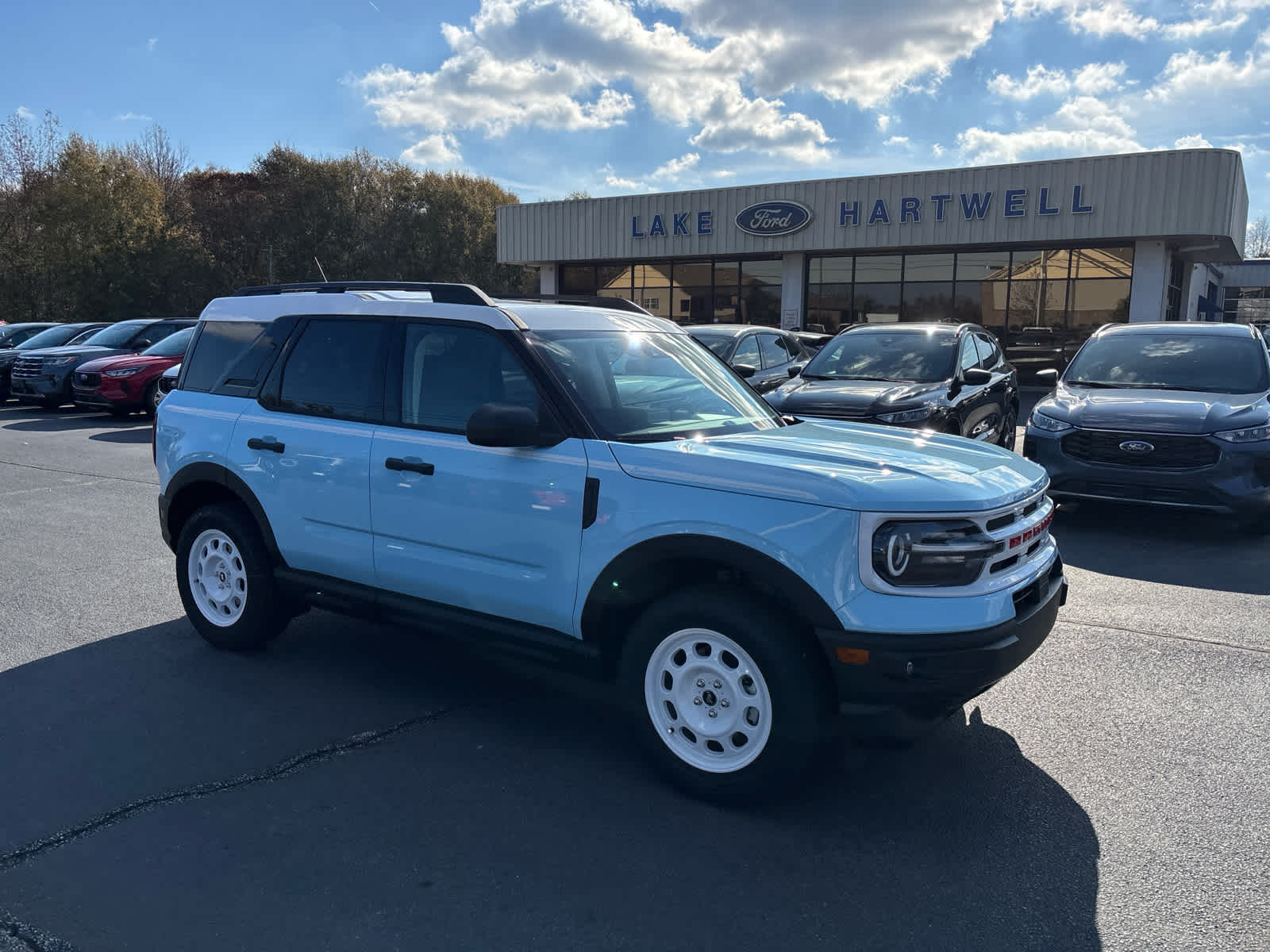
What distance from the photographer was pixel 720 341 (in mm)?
12250

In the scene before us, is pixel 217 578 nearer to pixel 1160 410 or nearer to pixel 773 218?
pixel 1160 410

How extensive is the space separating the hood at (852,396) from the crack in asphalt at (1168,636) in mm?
3420

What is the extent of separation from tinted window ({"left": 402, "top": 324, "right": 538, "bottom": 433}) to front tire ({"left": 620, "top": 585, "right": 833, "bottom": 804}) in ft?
3.79

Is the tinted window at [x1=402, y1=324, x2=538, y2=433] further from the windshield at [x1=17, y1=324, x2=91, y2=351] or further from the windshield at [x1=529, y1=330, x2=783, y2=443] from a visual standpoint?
the windshield at [x1=17, y1=324, x2=91, y2=351]

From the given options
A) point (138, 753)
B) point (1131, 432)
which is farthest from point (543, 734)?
point (1131, 432)

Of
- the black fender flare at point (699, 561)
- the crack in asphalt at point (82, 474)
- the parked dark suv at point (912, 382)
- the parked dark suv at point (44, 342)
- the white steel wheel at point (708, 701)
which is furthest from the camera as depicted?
the parked dark suv at point (44, 342)

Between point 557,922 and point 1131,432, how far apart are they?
21.8ft

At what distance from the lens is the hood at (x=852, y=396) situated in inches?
344

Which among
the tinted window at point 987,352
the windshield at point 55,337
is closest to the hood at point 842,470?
the tinted window at point 987,352

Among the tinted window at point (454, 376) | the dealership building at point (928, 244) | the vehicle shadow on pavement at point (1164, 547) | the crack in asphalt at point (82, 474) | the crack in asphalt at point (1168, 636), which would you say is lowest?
the crack in asphalt at point (82, 474)

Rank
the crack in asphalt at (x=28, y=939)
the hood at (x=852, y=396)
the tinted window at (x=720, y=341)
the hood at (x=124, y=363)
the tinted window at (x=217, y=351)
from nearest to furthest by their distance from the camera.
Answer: the crack in asphalt at (x=28, y=939), the tinted window at (x=217, y=351), the hood at (x=852, y=396), the tinted window at (x=720, y=341), the hood at (x=124, y=363)

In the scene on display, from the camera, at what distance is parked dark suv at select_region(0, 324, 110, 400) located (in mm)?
19078

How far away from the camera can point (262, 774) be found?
3672mm

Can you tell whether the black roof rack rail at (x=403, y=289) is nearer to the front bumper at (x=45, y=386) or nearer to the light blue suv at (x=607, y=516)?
the light blue suv at (x=607, y=516)
